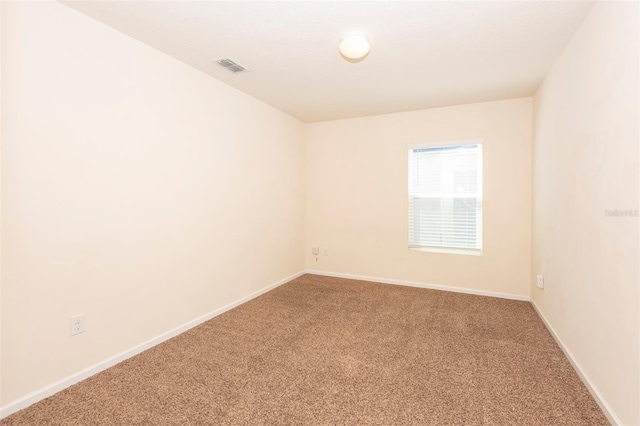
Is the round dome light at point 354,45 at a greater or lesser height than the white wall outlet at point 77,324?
greater

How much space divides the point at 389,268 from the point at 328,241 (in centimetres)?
101

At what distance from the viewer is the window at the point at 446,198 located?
12.9ft

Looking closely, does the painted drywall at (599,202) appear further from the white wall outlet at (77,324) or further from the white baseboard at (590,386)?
the white wall outlet at (77,324)

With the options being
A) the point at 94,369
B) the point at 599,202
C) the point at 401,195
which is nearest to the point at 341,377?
the point at 94,369

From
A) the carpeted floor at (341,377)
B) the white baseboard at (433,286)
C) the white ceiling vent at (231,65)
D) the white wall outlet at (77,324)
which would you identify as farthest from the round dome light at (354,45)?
the white baseboard at (433,286)

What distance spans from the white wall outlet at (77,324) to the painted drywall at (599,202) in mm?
3083

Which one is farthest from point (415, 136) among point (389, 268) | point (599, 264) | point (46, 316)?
point (46, 316)

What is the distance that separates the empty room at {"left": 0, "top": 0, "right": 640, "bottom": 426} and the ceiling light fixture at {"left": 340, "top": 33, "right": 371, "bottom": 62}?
1cm

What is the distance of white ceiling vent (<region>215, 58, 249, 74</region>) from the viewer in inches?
105

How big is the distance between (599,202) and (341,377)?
1.90m

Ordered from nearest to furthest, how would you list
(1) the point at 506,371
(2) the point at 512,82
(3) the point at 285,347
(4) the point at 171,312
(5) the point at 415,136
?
(1) the point at 506,371
(3) the point at 285,347
(4) the point at 171,312
(2) the point at 512,82
(5) the point at 415,136

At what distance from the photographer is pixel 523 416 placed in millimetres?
1681

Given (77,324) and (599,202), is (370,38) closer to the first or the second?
(599,202)

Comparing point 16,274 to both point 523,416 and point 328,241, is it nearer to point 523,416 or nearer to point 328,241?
point 523,416
